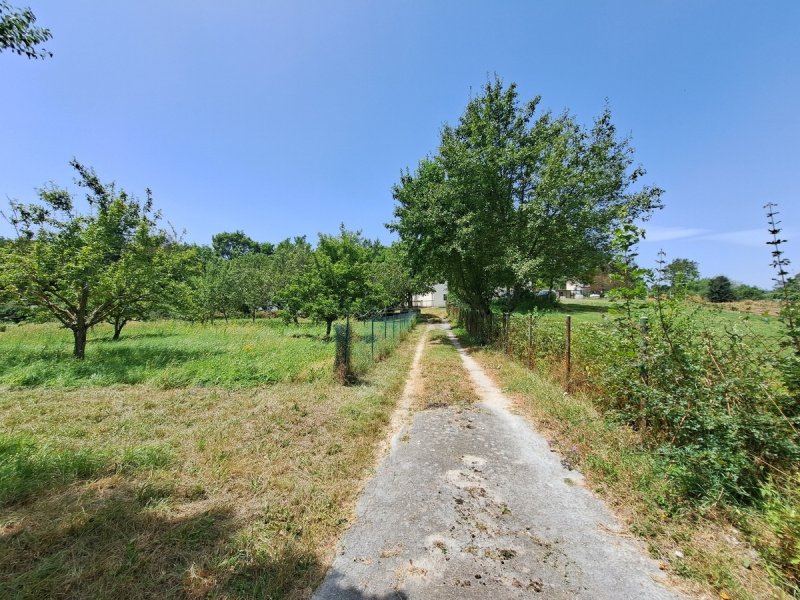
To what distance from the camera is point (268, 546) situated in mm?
2674

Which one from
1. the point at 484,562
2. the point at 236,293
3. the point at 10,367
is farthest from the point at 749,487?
the point at 236,293

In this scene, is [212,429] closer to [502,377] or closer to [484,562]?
[484,562]

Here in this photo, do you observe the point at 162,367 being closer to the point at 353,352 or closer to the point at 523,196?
the point at 353,352

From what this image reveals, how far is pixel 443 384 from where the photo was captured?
827cm

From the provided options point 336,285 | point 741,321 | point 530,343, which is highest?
point 336,285

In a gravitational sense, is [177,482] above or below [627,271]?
below

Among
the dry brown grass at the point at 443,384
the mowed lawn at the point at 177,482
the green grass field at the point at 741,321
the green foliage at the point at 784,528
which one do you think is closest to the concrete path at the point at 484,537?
the mowed lawn at the point at 177,482

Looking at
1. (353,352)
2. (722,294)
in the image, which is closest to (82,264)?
(353,352)

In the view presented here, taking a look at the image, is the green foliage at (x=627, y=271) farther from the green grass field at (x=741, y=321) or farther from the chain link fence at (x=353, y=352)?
the chain link fence at (x=353, y=352)

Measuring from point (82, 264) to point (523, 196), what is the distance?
16747 mm

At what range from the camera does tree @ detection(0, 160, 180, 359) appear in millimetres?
9906

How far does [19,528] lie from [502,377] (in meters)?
8.67

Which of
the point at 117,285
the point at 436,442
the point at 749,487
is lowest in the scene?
the point at 436,442

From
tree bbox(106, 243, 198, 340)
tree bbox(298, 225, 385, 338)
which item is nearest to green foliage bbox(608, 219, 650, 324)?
tree bbox(298, 225, 385, 338)
